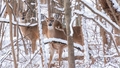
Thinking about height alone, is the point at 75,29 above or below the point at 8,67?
above

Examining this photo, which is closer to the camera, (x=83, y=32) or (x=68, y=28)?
(x=68, y=28)

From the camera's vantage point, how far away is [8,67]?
17.6ft

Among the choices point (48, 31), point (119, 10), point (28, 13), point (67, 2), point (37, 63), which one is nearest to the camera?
point (119, 10)

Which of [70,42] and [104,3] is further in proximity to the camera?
[70,42]

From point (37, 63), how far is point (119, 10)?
3.68m

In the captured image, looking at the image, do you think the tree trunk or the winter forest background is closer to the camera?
the winter forest background

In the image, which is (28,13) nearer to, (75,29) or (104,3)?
(75,29)

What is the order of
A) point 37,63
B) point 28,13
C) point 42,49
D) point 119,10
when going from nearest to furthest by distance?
point 119,10 < point 42,49 < point 37,63 < point 28,13

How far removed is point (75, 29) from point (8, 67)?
294 cm

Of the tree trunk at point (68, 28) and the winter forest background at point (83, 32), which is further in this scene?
the tree trunk at point (68, 28)

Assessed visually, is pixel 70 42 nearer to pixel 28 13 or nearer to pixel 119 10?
pixel 119 10

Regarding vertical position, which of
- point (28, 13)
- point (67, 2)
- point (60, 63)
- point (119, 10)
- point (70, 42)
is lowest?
point (60, 63)

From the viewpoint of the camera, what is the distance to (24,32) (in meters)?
8.54

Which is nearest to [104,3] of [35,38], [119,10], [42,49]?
[119,10]
